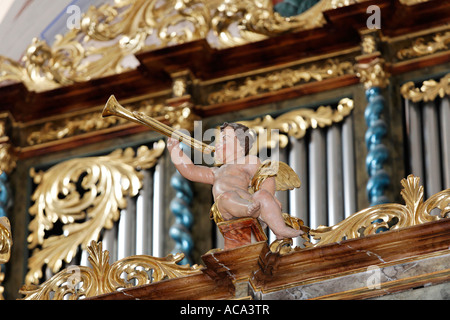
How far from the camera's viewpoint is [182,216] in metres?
12.7

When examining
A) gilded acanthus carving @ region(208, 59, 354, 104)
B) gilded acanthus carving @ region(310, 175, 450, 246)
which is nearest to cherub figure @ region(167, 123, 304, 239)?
gilded acanthus carving @ region(310, 175, 450, 246)

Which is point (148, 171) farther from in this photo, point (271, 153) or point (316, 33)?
point (316, 33)

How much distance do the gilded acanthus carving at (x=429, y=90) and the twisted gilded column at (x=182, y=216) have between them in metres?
2.28

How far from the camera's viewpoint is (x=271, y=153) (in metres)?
12.8

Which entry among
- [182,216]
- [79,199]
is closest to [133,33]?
[79,199]

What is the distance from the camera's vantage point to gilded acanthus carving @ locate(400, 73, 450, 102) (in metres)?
12.5

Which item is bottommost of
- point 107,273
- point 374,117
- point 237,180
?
point 107,273

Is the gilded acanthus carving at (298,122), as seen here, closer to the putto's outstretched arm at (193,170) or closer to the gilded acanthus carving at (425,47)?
the gilded acanthus carving at (425,47)

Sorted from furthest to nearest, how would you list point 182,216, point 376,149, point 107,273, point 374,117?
point 182,216, point 374,117, point 376,149, point 107,273

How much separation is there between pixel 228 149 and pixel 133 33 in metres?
4.42

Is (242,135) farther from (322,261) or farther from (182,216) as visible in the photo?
(182,216)

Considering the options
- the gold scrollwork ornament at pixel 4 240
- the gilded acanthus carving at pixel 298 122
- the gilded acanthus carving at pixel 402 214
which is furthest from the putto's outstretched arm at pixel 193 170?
the gilded acanthus carving at pixel 298 122

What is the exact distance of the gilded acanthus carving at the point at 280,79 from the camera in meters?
13.0

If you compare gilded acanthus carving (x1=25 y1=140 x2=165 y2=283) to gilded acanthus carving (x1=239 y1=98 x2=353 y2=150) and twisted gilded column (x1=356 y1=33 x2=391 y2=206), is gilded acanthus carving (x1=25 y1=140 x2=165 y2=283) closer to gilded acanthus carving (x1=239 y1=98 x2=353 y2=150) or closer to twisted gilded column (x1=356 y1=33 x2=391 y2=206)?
gilded acanthus carving (x1=239 y1=98 x2=353 y2=150)
